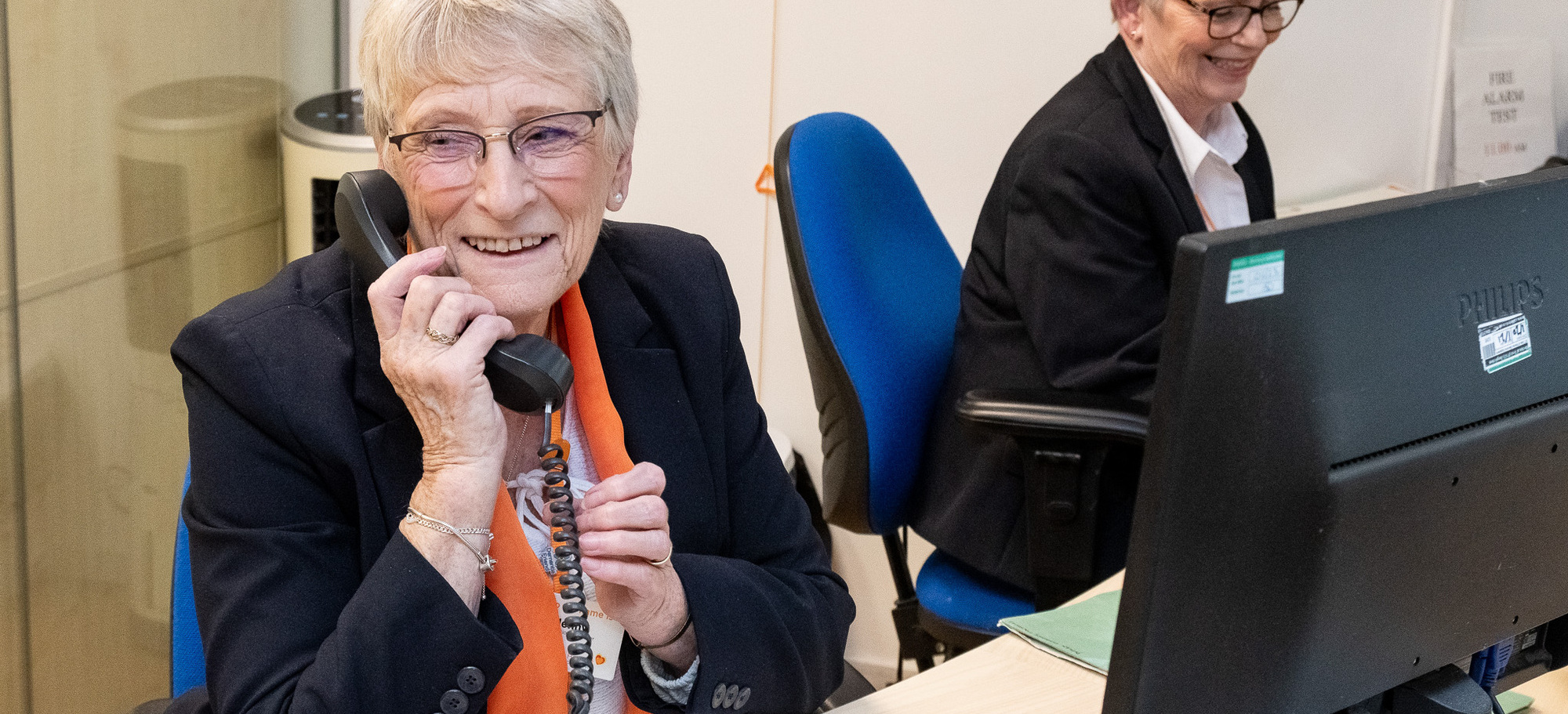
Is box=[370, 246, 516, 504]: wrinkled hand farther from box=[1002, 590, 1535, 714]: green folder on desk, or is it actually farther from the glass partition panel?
the glass partition panel

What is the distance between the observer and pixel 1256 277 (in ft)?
2.45

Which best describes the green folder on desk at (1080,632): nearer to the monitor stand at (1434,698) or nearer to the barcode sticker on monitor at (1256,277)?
the monitor stand at (1434,698)

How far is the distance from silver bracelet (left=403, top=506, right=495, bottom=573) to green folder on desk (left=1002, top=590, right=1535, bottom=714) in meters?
0.53

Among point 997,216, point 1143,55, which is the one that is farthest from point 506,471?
point 1143,55

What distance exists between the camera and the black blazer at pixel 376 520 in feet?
3.50

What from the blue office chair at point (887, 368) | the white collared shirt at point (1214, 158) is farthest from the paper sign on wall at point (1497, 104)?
the blue office chair at point (887, 368)

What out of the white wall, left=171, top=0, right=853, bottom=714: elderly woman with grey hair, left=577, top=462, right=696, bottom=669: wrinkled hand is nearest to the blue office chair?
left=171, top=0, right=853, bottom=714: elderly woman with grey hair

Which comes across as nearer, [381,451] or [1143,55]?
[381,451]

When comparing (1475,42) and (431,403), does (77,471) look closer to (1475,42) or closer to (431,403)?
(431,403)

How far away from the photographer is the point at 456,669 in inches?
42.7

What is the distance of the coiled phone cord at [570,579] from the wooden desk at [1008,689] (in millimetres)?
227

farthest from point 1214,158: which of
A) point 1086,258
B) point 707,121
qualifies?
point 707,121

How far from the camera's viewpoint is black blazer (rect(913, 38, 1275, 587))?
196 centimetres

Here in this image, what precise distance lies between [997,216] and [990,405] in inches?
17.2
